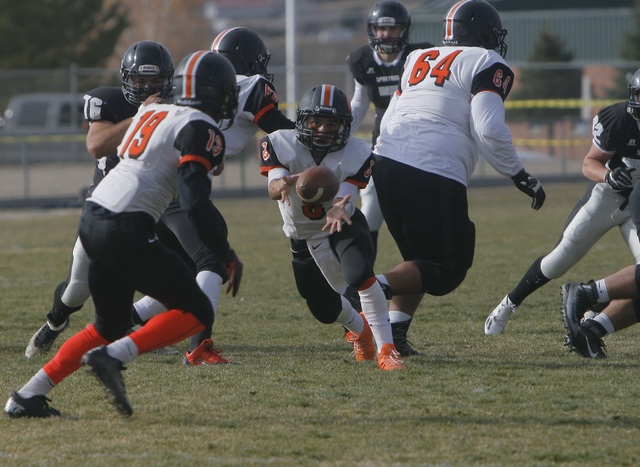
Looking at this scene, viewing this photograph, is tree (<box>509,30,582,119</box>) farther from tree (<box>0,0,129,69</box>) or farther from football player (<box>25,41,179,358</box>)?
football player (<box>25,41,179,358</box>)

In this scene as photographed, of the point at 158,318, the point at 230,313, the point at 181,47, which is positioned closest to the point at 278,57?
the point at 181,47

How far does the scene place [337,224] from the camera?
5113 mm

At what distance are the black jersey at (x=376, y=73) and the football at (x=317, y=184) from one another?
286 centimetres

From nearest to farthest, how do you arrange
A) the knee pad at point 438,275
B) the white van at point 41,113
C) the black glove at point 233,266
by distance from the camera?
1. the black glove at point 233,266
2. the knee pad at point 438,275
3. the white van at point 41,113

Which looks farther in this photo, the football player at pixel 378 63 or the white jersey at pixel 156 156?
the football player at pixel 378 63

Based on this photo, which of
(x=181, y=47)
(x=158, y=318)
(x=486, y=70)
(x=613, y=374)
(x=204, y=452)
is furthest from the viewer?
(x=181, y=47)

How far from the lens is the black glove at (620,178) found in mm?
5504

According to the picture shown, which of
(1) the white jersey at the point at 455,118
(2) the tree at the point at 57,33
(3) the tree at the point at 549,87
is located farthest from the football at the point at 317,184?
(2) the tree at the point at 57,33

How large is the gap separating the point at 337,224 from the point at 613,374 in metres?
1.47

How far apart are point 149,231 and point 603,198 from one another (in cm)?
271

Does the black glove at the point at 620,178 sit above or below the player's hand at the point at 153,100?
below

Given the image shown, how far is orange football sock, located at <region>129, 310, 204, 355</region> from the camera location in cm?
427

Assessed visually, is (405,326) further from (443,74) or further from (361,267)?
(443,74)

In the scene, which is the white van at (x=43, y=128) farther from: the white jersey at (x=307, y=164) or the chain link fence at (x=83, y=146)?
the white jersey at (x=307, y=164)
